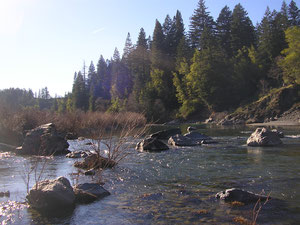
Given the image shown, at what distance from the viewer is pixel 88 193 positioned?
8664 mm

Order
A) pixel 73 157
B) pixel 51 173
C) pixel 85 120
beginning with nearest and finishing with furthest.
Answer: pixel 51 173, pixel 73 157, pixel 85 120

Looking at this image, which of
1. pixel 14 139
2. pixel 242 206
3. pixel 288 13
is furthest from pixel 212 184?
pixel 288 13

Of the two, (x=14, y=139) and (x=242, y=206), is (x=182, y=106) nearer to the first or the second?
(x=14, y=139)

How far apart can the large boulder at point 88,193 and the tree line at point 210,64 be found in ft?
165

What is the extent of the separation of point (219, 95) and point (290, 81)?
1528 centimetres

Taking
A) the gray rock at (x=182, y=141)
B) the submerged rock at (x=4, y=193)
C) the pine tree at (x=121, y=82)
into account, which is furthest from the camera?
the pine tree at (x=121, y=82)

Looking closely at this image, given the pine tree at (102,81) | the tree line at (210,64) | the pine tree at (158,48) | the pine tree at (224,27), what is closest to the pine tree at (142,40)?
the tree line at (210,64)

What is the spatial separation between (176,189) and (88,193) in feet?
9.10

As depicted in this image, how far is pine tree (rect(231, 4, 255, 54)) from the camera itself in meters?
79.3

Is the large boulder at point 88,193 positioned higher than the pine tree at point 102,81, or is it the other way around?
the pine tree at point 102,81

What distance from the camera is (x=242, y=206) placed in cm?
757

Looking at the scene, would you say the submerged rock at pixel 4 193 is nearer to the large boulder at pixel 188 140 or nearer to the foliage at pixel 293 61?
the large boulder at pixel 188 140

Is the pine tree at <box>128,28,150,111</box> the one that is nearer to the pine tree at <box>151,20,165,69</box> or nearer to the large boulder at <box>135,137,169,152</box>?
the pine tree at <box>151,20,165,69</box>

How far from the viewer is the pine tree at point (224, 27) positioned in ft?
277
